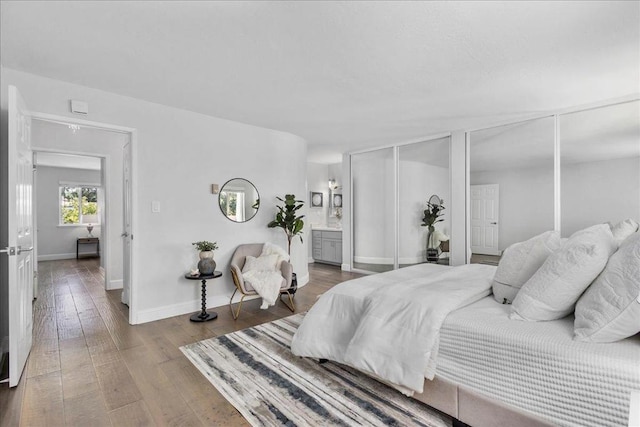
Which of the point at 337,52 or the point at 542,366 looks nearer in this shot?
the point at 542,366

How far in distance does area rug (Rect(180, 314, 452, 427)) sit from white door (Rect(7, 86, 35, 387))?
1111 mm

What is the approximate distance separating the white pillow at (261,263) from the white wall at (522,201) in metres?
3.10

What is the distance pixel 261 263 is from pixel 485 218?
125 inches

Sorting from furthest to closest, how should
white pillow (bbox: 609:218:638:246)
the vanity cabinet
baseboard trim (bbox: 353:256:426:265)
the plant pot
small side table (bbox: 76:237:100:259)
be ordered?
small side table (bbox: 76:237:100:259)
the vanity cabinet
baseboard trim (bbox: 353:256:426:265)
the plant pot
white pillow (bbox: 609:218:638:246)

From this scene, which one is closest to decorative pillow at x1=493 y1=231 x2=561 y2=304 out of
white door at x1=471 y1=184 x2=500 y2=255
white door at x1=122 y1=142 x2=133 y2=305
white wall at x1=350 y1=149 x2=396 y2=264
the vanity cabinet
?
white door at x1=471 y1=184 x2=500 y2=255

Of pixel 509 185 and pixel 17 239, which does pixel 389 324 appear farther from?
pixel 509 185

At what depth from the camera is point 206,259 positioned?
11.5 ft

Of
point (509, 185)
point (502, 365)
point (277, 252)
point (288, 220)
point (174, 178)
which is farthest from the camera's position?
point (288, 220)

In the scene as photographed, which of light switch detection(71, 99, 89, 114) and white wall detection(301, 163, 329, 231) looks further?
white wall detection(301, 163, 329, 231)

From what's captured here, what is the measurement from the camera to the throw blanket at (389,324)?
5.69ft

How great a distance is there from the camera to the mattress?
1246 mm

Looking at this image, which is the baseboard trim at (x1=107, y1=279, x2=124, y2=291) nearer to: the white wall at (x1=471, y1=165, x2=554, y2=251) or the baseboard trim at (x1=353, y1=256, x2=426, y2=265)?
the baseboard trim at (x1=353, y1=256, x2=426, y2=265)

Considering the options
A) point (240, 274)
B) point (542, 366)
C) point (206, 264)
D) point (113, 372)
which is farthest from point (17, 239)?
point (542, 366)

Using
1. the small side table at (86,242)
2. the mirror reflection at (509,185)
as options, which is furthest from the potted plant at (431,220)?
the small side table at (86,242)
